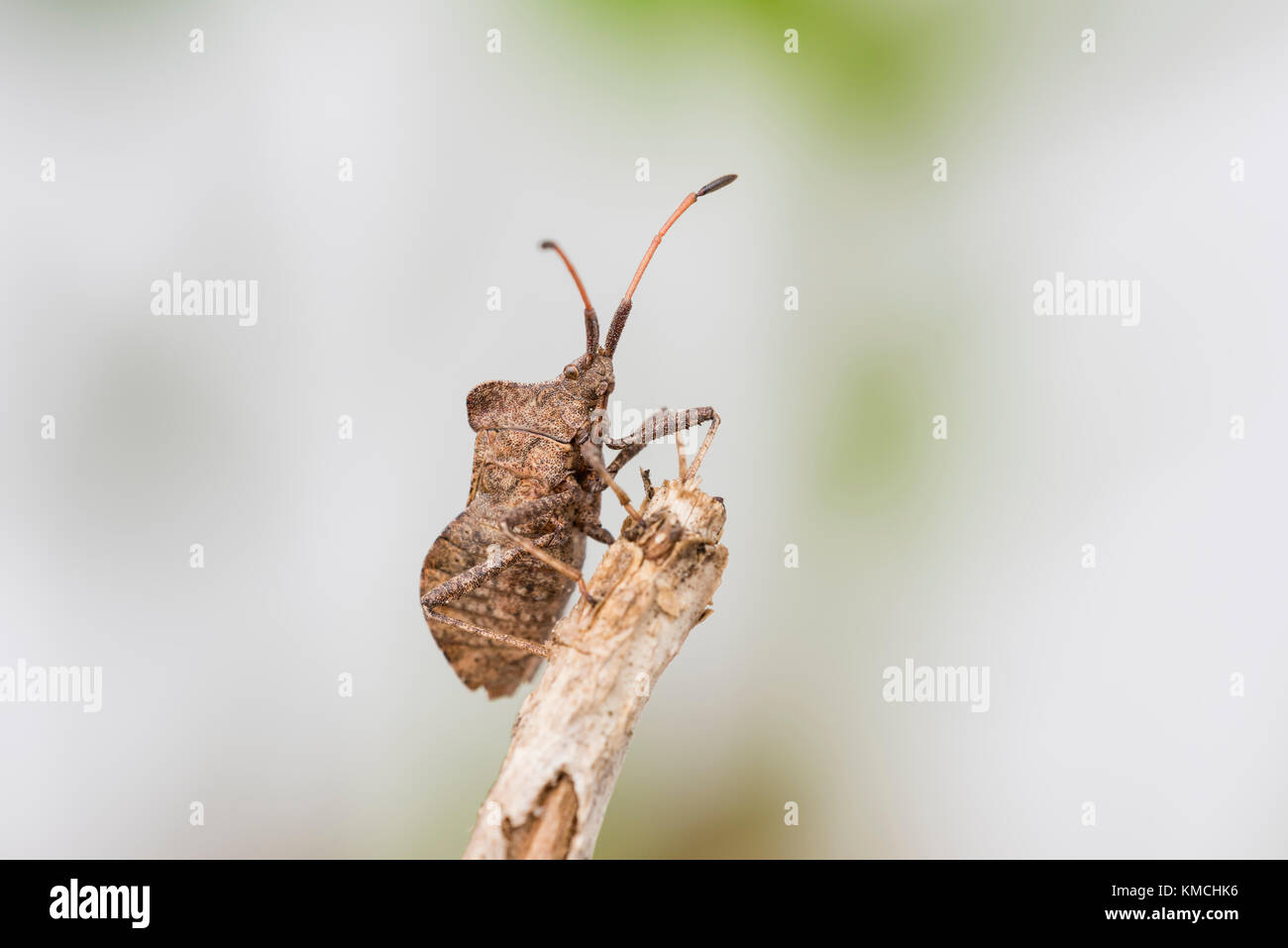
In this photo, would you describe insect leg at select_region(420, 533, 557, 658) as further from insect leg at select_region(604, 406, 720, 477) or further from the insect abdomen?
insect leg at select_region(604, 406, 720, 477)

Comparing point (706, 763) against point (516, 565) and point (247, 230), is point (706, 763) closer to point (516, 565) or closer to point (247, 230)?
point (516, 565)

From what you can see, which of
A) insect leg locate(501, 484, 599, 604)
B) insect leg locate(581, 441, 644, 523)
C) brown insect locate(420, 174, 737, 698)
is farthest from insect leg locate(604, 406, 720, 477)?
insect leg locate(501, 484, 599, 604)

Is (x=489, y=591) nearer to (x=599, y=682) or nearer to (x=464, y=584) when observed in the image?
(x=464, y=584)

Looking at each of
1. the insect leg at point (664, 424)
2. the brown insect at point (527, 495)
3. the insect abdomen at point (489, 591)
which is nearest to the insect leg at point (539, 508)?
the brown insect at point (527, 495)

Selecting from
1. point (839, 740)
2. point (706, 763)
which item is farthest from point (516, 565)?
point (839, 740)

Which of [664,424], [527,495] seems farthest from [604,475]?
[527,495]

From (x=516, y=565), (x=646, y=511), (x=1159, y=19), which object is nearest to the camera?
(x=646, y=511)

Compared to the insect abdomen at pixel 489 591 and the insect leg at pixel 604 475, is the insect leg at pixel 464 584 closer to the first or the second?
the insect abdomen at pixel 489 591

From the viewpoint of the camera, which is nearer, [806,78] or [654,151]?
[806,78]
